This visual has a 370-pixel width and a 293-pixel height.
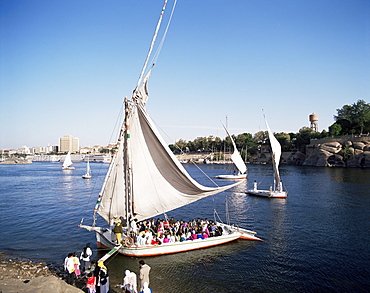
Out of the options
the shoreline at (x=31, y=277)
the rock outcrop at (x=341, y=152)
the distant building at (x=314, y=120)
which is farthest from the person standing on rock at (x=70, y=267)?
the distant building at (x=314, y=120)

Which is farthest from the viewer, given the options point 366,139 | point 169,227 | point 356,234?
point 366,139

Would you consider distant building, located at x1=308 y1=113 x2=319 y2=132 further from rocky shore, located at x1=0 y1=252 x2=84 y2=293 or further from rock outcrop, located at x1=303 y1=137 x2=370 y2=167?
rocky shore, located at x1=0 y1=252 x2=84 y2=293

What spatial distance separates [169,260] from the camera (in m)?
17.7

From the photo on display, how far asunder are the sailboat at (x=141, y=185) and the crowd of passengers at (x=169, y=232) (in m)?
0.22

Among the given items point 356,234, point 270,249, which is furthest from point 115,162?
point 356,234

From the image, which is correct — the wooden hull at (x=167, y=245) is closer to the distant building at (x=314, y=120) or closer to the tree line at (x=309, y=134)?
the tree line at (x=309, y=134)

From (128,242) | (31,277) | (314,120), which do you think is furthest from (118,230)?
(314,120)

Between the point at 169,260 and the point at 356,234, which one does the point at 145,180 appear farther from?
the point at 356,234

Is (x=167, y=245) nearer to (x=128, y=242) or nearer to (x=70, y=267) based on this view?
(x=128, y=242)

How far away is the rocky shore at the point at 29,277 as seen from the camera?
1188cm

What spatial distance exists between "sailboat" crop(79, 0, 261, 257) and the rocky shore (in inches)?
135

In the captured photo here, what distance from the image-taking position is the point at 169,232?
1897 cm

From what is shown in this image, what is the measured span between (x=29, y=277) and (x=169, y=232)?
27.1 ft

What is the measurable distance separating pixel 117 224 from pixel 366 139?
300 ft
